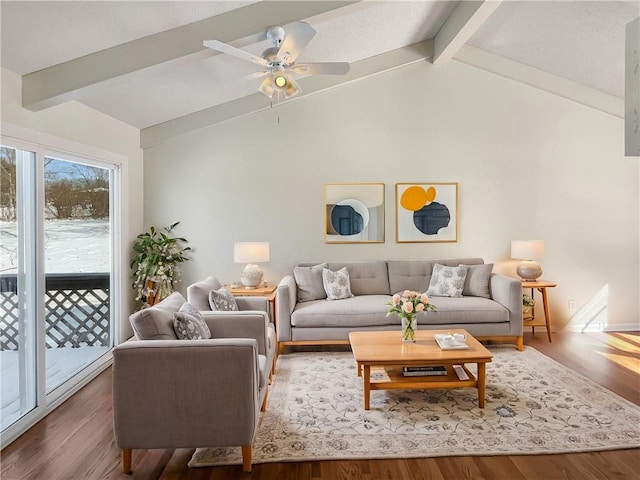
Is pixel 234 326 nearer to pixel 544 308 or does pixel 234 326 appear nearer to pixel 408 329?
pixel 408 329

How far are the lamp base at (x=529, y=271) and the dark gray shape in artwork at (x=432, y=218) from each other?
100 cm

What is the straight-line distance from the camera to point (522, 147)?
5.32 meters

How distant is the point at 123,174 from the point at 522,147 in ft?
15.4

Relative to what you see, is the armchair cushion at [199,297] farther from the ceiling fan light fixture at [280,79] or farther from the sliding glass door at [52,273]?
the ceiling fan light fixture at [280,79]

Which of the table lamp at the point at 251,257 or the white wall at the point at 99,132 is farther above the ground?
the white wall at the point at 99,132

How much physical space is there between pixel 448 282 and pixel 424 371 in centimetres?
178

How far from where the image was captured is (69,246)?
11.9ft

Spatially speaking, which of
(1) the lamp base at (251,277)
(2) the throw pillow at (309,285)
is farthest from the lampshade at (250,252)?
(2) the throw pillow at (309,285)

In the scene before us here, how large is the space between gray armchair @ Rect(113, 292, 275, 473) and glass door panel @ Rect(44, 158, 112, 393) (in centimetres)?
145

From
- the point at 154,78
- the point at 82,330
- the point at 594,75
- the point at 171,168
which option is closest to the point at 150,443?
the point at 82,330

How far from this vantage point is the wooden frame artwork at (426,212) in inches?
209

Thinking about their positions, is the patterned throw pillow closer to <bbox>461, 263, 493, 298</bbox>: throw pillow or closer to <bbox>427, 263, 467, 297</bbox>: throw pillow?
<bbox>427, 263, 467, 297</bbox>: throw pillow

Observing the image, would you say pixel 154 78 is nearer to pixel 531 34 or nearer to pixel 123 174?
pixel 123 174

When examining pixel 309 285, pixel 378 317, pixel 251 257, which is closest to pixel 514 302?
pixel 378 317
